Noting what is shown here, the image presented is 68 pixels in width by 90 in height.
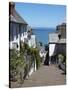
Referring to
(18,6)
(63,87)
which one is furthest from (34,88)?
(18,6)

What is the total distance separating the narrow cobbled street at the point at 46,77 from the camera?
283cm

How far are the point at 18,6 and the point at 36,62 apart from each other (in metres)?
0.69

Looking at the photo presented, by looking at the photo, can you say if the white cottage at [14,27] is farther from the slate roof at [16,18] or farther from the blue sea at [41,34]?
the blue sea at [41,34]

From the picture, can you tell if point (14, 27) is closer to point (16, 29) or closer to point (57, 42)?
point (16, 29)

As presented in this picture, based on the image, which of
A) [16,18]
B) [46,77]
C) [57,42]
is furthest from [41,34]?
[46,77]

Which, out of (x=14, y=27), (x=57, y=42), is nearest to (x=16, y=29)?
(x=14, y=27)

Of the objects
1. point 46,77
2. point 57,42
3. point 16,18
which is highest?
point 16,18

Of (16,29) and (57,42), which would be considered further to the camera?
(57,42)

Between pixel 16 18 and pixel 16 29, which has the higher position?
pixel 16 18

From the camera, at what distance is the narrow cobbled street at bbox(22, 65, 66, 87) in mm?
2830

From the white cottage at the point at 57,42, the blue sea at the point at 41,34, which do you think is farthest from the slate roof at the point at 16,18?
the white cottage at the point at 57,42

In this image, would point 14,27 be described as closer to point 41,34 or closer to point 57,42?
point 41,34

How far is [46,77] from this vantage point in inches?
114

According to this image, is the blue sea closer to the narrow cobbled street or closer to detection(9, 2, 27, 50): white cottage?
detection(9, 2, 27, 50): white cottage
